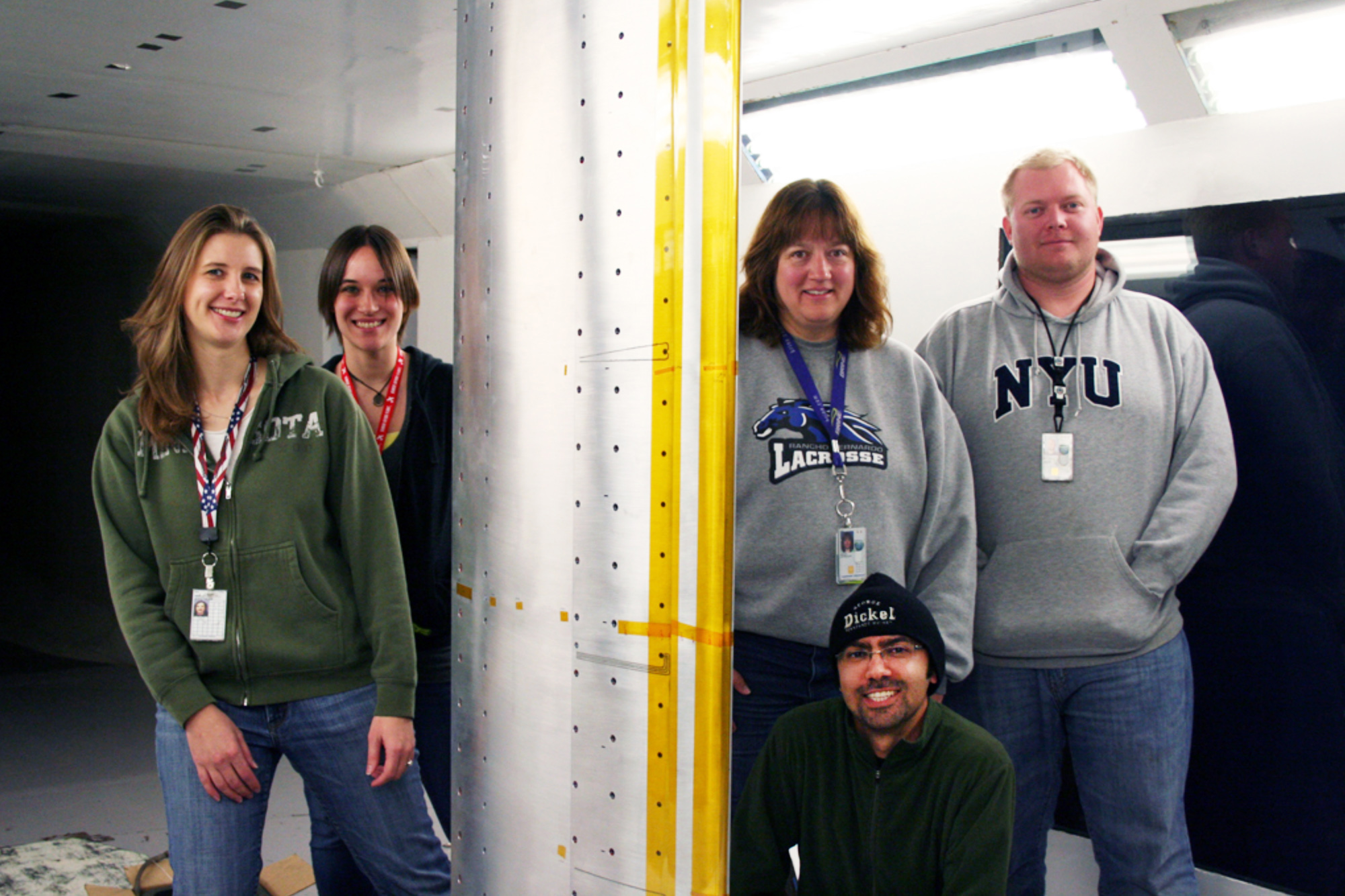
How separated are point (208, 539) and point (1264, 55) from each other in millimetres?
2414

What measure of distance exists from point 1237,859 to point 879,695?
1.36 meters

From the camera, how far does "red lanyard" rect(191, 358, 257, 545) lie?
1.93m

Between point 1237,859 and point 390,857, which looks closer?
point 390,857

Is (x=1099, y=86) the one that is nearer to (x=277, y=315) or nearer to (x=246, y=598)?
(x=277, y=315)

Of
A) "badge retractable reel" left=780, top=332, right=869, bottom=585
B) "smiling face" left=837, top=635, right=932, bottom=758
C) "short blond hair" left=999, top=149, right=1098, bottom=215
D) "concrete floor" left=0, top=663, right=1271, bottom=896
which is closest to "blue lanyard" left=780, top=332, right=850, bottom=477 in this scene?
"badge retractable reel" left=780, top=332, right=869, bottom=585

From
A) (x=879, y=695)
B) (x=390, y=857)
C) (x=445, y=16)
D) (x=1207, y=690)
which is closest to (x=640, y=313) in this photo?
(x=879, y=695)

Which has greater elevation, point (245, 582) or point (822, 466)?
point (822, 466)

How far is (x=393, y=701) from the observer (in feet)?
6.48

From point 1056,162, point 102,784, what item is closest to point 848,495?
point 1056,162

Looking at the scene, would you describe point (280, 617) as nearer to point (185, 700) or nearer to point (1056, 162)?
point (185, 700)

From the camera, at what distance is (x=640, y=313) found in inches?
53.9

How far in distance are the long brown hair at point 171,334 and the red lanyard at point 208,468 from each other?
0.09 ft

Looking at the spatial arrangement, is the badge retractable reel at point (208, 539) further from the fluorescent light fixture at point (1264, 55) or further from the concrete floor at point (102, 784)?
the fluorescent light fixture at point (1264, 55)

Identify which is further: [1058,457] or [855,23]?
[855,23]
